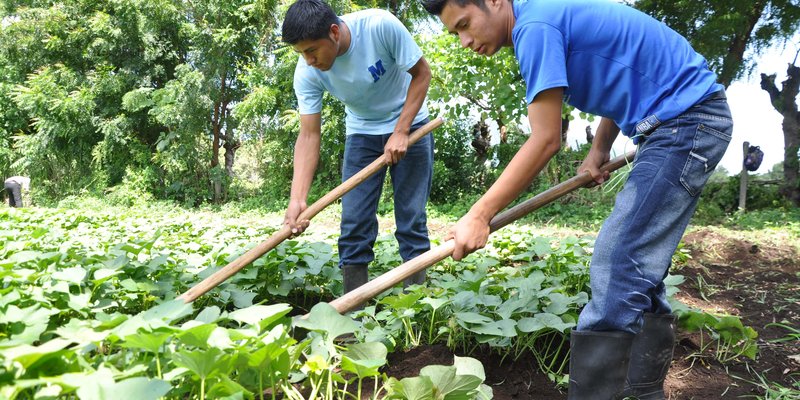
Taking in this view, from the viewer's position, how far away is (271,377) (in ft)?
4.33

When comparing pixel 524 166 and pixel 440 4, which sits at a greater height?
pixel 440 4

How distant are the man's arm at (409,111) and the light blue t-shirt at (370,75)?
0.06m

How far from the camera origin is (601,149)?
2023mm

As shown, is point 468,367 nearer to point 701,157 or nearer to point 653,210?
point 653,210

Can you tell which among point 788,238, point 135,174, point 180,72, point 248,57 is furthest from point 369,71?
point 135,174

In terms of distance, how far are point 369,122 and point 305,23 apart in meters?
0.66

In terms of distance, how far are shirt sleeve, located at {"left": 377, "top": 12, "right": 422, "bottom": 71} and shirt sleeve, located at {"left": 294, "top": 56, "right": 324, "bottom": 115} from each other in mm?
378

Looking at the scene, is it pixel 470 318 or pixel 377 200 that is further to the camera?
pixel 377 200

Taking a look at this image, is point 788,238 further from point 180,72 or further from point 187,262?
point 180,72

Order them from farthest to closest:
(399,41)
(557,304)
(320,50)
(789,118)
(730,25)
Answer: (789,118)
(730,25)
(399,41)
(320,50)
(557,304)

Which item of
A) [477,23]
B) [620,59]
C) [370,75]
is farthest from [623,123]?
[370,75]

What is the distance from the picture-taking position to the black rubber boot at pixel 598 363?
60.8 inches

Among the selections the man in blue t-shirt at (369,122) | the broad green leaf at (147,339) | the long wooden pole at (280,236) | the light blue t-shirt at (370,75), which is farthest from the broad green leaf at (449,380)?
the light blue t-shirt at (370,75)

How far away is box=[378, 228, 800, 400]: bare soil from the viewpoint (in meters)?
1.85
